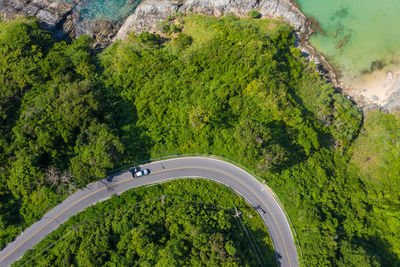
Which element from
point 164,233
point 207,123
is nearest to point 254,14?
point 207,123

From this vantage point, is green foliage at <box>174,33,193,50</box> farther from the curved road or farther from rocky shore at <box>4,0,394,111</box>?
the curved road

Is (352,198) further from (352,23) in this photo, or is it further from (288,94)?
(352,23)

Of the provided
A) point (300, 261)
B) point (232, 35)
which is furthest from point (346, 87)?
point (300, 261)

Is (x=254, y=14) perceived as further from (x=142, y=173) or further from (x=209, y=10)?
(x=142, y=173)

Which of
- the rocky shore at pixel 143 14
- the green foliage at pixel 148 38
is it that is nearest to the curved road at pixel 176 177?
the green foliage at pixel 148 38

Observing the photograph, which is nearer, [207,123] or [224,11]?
[207,123]
